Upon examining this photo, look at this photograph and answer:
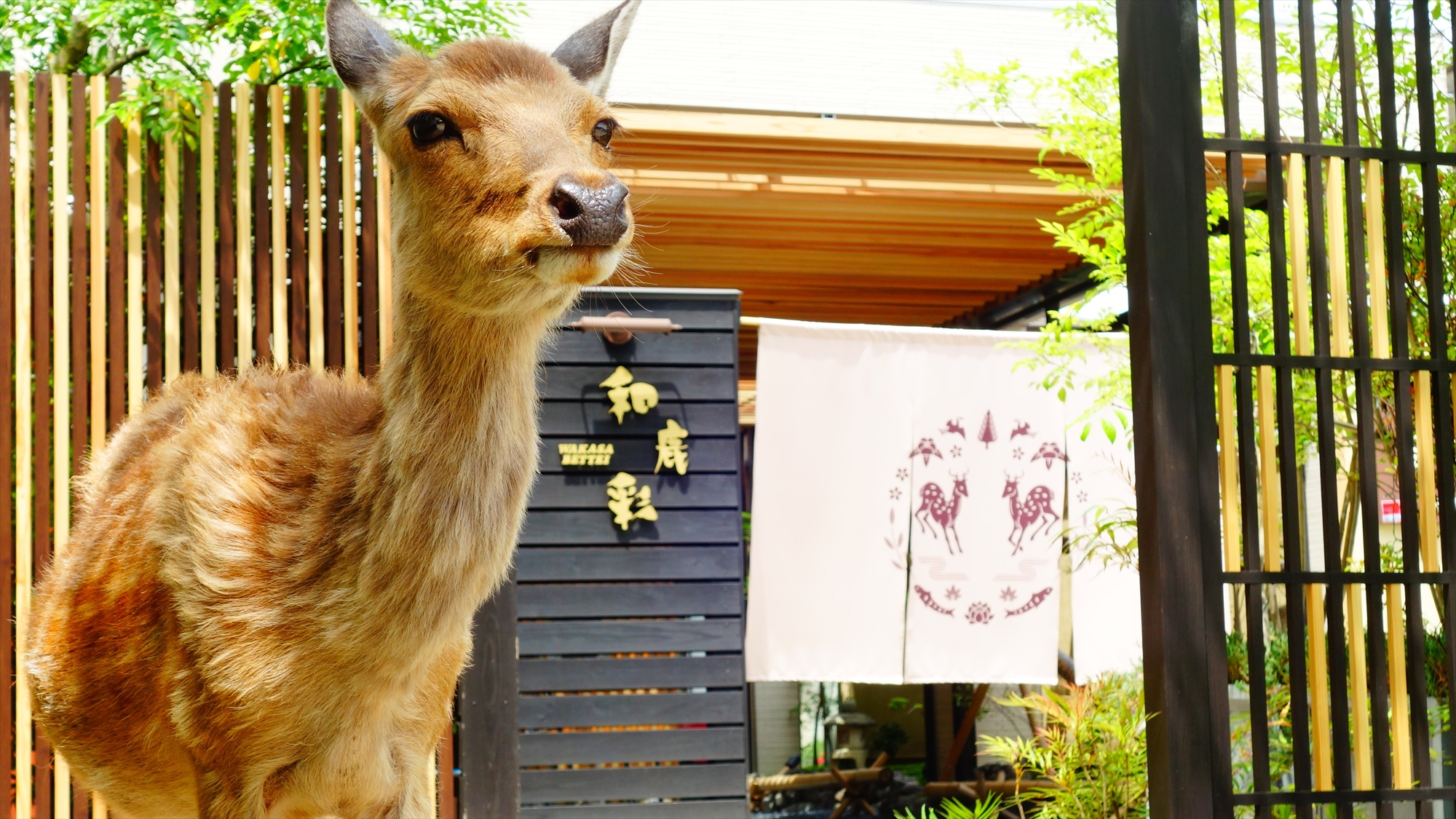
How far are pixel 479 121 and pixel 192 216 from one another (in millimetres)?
2741

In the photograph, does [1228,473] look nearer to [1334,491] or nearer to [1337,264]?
[1334,491]

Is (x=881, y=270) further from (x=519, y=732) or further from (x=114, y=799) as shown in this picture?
(x=114, y=799)

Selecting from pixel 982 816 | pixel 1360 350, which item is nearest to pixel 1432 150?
pixel 1360 350

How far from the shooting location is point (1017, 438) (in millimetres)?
6309

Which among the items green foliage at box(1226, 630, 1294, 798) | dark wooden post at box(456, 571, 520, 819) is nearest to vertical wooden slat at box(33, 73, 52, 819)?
dark wooden post at box(456, 571, 520, 819)

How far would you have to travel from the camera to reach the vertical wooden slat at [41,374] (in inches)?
171

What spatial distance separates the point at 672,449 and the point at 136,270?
242 centimetres

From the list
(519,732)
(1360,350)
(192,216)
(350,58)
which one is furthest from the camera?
(519,732)

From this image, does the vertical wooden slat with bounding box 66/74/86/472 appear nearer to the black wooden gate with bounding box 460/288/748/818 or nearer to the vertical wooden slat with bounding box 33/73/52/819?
the vertical wooden slat with bounding box 33/73/52/819

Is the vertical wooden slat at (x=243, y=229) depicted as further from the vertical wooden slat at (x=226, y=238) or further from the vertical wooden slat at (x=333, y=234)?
the vertical wooden slat at (x=333, y=234)

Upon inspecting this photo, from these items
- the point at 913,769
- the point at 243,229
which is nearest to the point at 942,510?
the point at 243,229

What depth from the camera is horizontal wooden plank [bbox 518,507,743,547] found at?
18.2ft

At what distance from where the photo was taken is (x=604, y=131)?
2535 mm

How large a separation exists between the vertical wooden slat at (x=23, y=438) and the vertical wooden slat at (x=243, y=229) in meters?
0.74
